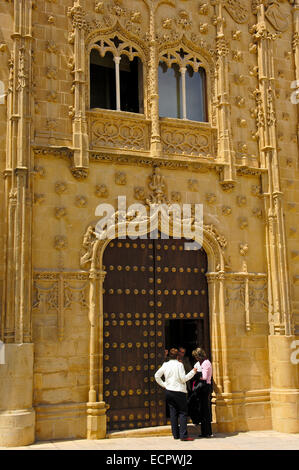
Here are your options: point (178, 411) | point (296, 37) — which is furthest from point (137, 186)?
point (296, 37)

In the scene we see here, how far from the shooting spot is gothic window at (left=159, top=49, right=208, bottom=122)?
14.0 meters

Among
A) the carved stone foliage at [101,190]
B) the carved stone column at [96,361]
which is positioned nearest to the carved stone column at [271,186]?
the carved stone foliage at [101,190]

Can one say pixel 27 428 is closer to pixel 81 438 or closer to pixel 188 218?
pixel 81 438

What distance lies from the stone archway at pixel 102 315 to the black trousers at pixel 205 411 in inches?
31.2

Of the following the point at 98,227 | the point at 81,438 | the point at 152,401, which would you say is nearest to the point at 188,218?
the point at 98,227

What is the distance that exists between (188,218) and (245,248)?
5.33ft

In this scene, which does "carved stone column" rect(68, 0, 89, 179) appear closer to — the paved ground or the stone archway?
the stone archway

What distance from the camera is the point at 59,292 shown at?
11898 mm

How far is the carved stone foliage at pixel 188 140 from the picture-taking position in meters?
13.6

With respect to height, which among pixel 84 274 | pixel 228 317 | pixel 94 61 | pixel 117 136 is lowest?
pixel 228 317

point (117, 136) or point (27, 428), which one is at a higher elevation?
point (117, 136)

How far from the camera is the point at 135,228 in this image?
1291cm

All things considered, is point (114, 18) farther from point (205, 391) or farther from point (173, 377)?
point (205, 391)

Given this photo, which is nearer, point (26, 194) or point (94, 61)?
point (26, 194)
